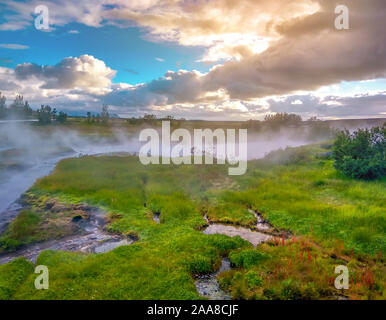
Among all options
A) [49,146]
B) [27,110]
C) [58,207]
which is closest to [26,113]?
[27,110]

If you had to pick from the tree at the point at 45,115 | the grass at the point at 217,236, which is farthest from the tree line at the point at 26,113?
the grass at the point at 217,236

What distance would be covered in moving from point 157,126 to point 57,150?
231 feet

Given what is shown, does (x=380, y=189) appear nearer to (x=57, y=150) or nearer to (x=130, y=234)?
(x=130, y=234)

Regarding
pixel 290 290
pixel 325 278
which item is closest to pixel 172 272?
pixel 290 290

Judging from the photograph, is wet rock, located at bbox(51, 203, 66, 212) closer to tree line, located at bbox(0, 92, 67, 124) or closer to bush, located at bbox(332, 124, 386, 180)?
bush, located at bbox(332, 124, 386, 180)

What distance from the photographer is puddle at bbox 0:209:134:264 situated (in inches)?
575

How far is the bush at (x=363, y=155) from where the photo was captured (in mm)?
25312

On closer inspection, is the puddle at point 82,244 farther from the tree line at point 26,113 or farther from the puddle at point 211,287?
the tree line at point 26,113

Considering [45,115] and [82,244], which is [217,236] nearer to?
[82,244]

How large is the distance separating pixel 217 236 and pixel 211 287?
4.43 m

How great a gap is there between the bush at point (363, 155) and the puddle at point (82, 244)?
2357 centimetres

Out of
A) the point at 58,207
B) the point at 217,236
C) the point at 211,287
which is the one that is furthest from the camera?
the point at 58,207

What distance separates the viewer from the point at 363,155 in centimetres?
2666
